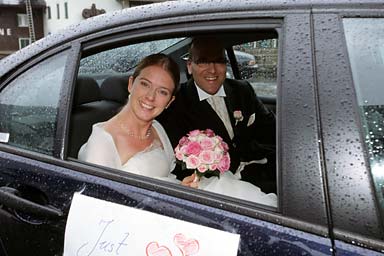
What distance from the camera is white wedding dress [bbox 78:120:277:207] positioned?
1.43 m

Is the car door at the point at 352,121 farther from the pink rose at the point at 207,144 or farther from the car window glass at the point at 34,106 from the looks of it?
the car window glass at the point at 34,106

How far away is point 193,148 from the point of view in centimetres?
174

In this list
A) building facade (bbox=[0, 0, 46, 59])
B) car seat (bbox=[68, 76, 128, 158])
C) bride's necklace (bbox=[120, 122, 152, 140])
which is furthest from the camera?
building facade (bbox=[0, 0, 46, 59])

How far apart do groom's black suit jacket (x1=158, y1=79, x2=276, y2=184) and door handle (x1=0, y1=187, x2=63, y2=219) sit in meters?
0.85

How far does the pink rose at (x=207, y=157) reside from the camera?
170 centimetres

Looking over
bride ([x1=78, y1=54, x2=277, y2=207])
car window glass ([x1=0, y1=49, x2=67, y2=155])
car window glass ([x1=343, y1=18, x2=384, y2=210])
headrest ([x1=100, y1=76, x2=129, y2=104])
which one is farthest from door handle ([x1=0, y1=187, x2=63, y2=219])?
car window glass ([x1=343, y1=18, x2=384, y2=210])

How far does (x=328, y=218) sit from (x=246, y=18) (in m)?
0.58

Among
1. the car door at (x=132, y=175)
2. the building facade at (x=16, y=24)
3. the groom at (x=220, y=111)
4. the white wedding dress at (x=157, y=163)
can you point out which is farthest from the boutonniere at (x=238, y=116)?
the building facade at (x=16, y=24)

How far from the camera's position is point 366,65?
3.89 ft

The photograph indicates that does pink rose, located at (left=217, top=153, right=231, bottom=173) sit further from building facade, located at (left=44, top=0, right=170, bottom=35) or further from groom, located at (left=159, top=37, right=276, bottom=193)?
building facade, located at (left=44, top=0, right=170, bottom=35)

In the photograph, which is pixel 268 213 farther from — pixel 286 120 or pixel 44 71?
pixel 44 71

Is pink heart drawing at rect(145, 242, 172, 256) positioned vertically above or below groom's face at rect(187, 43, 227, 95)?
below

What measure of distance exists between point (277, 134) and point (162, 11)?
568 mm

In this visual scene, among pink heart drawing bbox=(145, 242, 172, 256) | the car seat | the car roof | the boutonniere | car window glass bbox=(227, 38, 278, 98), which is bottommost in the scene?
pink heart drawing bbox=(145, 242, 172, 256)
